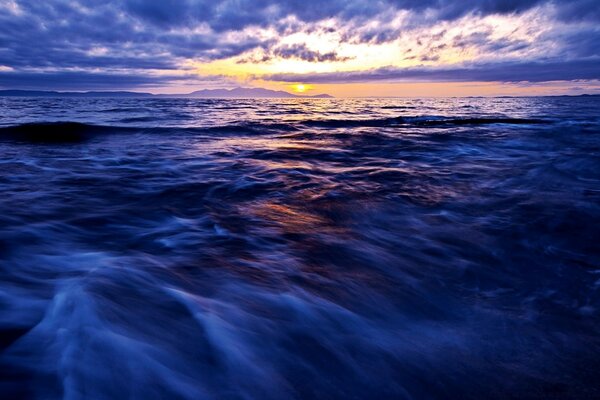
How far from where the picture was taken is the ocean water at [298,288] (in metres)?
2.02

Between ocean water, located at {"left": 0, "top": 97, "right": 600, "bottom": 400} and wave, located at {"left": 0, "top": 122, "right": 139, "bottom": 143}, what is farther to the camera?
wave, located at {"left": 0, "top": 122, "right": 139, "bottom": 143}

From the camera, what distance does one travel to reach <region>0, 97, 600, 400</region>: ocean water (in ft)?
6.62

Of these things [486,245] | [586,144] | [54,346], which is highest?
[54,346]

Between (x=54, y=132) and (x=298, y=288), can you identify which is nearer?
(x=298, y=288)

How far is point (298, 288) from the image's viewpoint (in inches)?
120

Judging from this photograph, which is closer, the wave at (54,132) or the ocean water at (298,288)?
the ocean water at (298,288)

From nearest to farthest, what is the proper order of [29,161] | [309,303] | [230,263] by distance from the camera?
[309,303] < [230,263] < [29,161]

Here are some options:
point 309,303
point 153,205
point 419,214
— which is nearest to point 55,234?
point 153,205

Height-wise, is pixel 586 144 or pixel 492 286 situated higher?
pixel 492 286

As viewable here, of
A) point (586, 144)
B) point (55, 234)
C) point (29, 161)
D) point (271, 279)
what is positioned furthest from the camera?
point (586, 144)

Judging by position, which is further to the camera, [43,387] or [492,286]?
[492,286]

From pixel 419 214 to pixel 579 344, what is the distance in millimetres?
2872

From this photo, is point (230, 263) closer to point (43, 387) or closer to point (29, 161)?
point (43, 387)

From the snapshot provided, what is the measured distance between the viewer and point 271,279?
3219 mm
